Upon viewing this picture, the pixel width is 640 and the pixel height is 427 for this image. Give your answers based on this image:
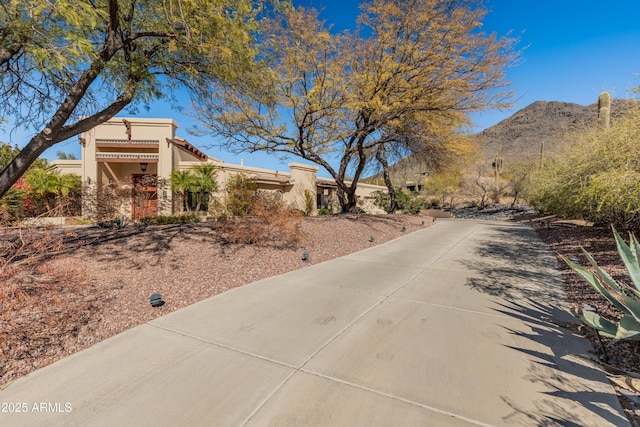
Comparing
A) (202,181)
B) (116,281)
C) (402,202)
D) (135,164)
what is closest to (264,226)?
(116,281)

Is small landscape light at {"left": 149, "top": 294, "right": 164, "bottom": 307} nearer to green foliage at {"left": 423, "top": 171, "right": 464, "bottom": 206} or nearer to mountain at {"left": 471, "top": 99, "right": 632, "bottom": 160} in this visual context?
green foliage at {"left": 423, "top": 171, "right": 464, "bottom": 206}

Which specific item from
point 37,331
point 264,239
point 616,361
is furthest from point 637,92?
point 37,331

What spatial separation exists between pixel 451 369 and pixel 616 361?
1.77 m

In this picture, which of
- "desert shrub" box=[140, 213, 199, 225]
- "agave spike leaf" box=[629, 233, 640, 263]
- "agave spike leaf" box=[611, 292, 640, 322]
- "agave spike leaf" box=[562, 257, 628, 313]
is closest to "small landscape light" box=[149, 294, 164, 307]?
"agave spike leaf" box=[562, 257, 628, 313]

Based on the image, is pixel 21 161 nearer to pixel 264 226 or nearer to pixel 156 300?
pixel 156 300

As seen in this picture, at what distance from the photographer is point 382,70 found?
33.1 ft

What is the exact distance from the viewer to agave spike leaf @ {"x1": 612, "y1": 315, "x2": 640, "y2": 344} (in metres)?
2.64

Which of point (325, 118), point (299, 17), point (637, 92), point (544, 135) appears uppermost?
point (544, 135)

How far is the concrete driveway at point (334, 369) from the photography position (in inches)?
91.4

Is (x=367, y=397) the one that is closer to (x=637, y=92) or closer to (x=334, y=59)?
(x=637, y=92)

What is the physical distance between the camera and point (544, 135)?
5447 centimetres

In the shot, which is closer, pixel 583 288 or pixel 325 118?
pixel 583 288

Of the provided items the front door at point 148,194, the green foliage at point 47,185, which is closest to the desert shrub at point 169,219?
the front door at point 148,194

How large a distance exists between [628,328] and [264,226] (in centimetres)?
715
